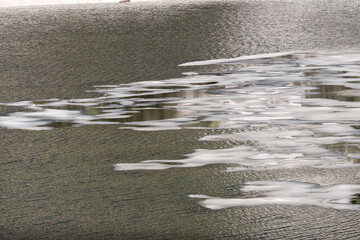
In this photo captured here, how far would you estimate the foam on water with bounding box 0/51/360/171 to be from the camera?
5.40 m

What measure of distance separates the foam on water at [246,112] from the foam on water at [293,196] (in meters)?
0.50

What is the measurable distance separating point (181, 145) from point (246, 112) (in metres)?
1.52

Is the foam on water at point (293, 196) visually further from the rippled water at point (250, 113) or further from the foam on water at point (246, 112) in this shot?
the foam on water at point (246, 112)

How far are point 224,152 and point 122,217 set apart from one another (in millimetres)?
1657

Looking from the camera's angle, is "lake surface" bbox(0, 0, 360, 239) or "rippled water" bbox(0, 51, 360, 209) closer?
"lake surface" bbox(0, 0, 360, 239)

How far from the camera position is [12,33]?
1888 cm

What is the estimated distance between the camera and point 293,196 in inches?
A: 172

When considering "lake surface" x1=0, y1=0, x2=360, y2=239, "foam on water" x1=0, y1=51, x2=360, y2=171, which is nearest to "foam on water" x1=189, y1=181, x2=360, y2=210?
"lake surface" x1=0, y1=0, x2=360, y2=239

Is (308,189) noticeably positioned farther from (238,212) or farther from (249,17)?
(249,17)

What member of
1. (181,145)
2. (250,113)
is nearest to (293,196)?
(181,145)

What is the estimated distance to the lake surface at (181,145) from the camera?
4.02 meters

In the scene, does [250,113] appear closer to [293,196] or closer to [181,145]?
[181,145]

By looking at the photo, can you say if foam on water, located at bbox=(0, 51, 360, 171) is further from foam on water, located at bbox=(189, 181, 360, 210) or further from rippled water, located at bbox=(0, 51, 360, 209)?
foam on water, located at bbox=(189, 181, 360, 210)

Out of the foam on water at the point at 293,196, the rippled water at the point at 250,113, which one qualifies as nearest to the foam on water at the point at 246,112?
the rippled water at the point at 250,113
